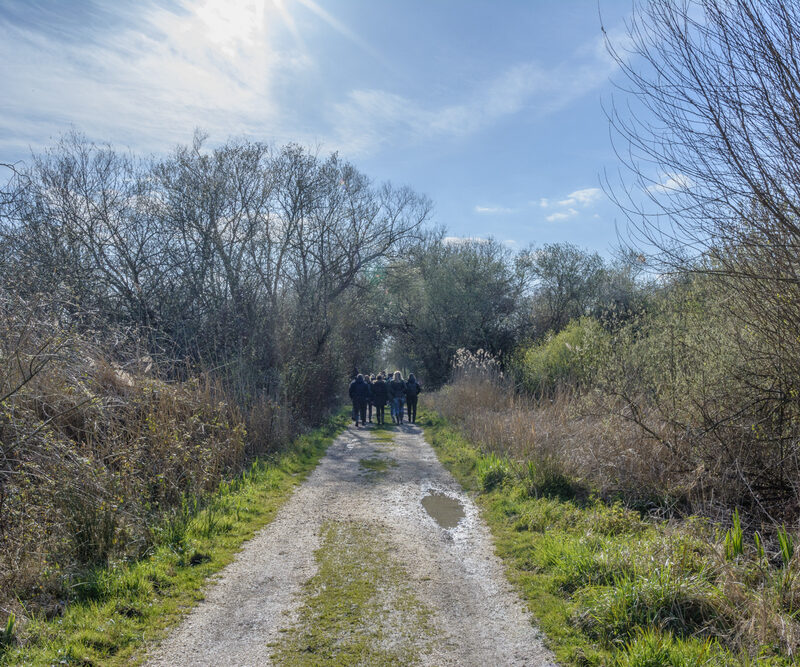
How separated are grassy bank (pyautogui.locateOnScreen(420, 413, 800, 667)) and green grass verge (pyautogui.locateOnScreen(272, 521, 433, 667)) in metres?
1.09

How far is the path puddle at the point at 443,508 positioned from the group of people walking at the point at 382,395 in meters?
10.4

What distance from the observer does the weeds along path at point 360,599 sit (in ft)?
13.6

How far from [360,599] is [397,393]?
15.7m

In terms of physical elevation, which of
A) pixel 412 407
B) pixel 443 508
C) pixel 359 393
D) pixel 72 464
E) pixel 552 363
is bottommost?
pixel 443 508

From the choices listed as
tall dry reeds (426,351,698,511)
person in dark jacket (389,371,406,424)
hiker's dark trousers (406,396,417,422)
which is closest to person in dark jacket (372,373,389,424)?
person in dark jacket (389,371,406,424)

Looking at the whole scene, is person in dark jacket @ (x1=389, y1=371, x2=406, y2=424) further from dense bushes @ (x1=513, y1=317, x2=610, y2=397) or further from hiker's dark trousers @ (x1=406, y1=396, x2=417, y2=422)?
dense bushes @ (x1=513, y1=317, x2=610, y2=397)

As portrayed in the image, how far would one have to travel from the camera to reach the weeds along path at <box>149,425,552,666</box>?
13.6 ft

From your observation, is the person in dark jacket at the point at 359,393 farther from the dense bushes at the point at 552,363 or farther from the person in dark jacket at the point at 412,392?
the dense bushes at the point at 552,363

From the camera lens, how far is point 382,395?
20312mm

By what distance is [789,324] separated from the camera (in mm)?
5574

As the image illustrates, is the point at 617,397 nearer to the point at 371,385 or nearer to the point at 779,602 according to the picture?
the point at 779,602

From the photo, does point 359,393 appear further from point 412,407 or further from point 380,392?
point 412,407

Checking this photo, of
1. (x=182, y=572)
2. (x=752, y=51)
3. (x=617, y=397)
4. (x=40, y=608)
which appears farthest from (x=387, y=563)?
(x=752, y=51)

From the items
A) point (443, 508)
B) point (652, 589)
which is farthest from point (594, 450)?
point (652, 589)
